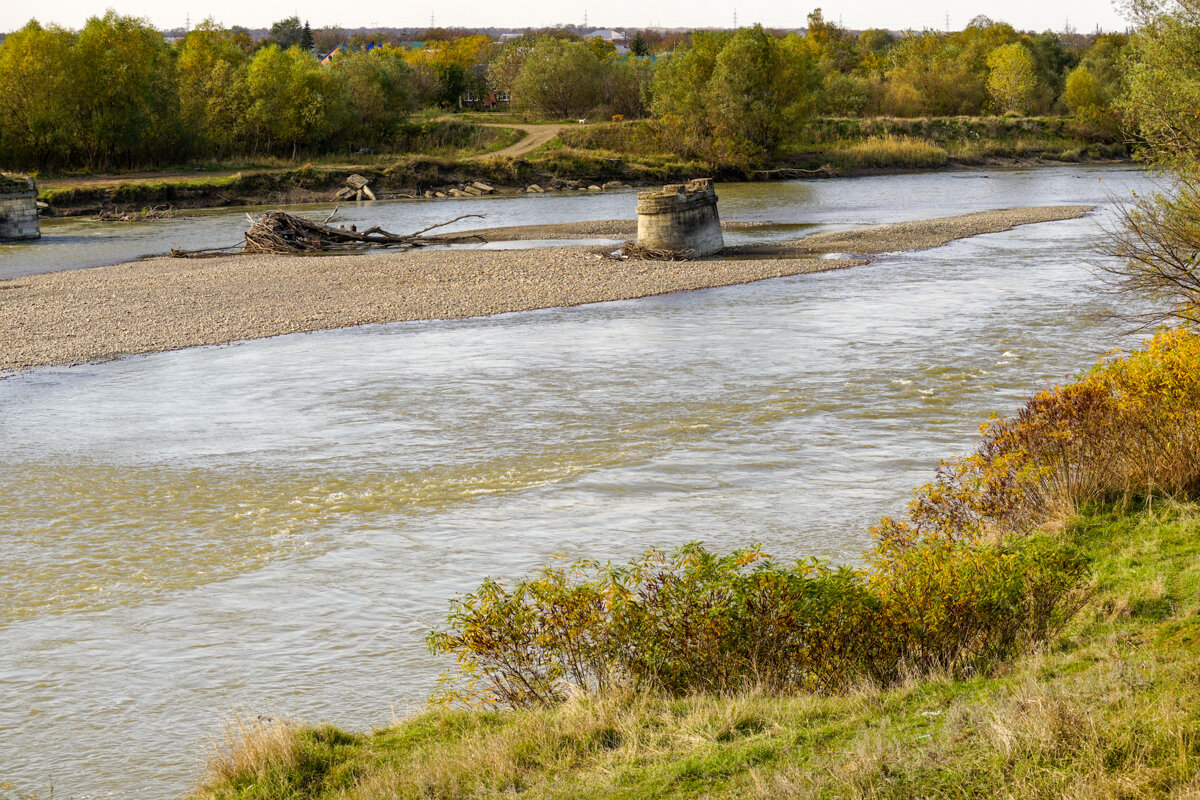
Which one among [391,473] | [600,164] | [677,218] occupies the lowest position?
[391,473]

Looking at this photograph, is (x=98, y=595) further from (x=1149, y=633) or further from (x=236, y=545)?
(x=1149, y=633)

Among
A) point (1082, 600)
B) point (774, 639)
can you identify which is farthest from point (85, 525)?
point (1082, 600)

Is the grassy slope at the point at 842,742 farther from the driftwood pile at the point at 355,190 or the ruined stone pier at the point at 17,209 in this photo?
the driftwood pile at the point at 355,190

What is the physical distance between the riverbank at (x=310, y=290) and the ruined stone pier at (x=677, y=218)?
0.99 m

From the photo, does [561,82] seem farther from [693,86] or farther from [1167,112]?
[1167,112]

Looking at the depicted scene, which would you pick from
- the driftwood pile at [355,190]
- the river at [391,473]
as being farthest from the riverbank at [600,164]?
the river at [391,473]

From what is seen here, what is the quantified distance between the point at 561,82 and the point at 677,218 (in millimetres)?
67307

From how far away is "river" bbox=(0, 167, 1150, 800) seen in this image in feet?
27.6

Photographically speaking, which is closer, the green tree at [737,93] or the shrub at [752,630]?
the shrub at [752,630]

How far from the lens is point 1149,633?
22.0 feet

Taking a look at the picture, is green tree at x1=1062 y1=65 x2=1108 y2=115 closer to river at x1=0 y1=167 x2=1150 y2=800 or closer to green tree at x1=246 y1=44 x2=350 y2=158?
green tree at x1=246 y1=44 x2=350 y2=158

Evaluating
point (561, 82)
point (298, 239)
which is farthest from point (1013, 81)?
point (298, 239)

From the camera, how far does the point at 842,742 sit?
5.61 meters

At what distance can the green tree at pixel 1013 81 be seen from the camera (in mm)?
96938
